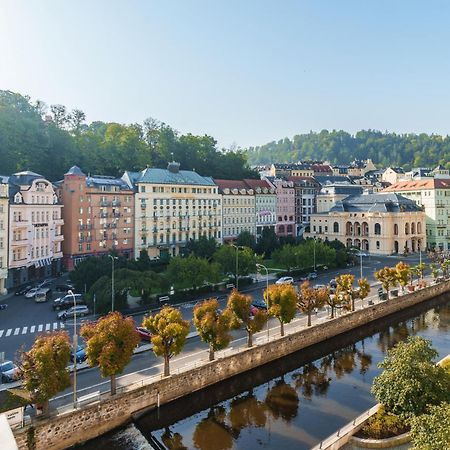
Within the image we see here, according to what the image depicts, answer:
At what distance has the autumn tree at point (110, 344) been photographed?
28016 mm

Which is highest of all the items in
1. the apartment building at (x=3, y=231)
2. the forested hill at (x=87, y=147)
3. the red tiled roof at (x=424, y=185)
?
the forested hill at (x=87, y=147)

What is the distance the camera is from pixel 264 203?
113438 millimetres

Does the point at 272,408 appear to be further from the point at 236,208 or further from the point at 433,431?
the point at 236,208

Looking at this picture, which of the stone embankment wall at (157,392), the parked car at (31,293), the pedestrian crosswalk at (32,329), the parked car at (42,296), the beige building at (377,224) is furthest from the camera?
the beige building at (377,224)

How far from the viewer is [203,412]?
31672mm

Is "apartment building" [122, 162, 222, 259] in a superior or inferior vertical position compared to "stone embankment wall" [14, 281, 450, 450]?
superior

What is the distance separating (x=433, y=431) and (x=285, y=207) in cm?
10176

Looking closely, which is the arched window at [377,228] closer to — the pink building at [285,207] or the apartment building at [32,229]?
the pink building at [285,207]

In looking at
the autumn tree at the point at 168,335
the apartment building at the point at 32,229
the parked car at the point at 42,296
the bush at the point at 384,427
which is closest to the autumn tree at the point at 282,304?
the autumn tree at the point at 168,335

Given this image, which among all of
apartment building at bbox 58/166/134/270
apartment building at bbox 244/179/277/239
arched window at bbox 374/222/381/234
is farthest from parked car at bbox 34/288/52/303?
arched window at bbox 374/222/381/234

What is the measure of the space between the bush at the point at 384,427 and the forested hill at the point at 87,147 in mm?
76021

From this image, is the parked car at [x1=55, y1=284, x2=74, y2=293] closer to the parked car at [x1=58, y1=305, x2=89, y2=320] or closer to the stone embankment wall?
the parked car at [x1=58, y1=305, x2=89, y2=320]

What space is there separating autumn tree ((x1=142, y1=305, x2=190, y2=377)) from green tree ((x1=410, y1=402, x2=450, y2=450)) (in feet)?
53.7

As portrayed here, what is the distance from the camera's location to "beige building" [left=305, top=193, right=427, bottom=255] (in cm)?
11000
